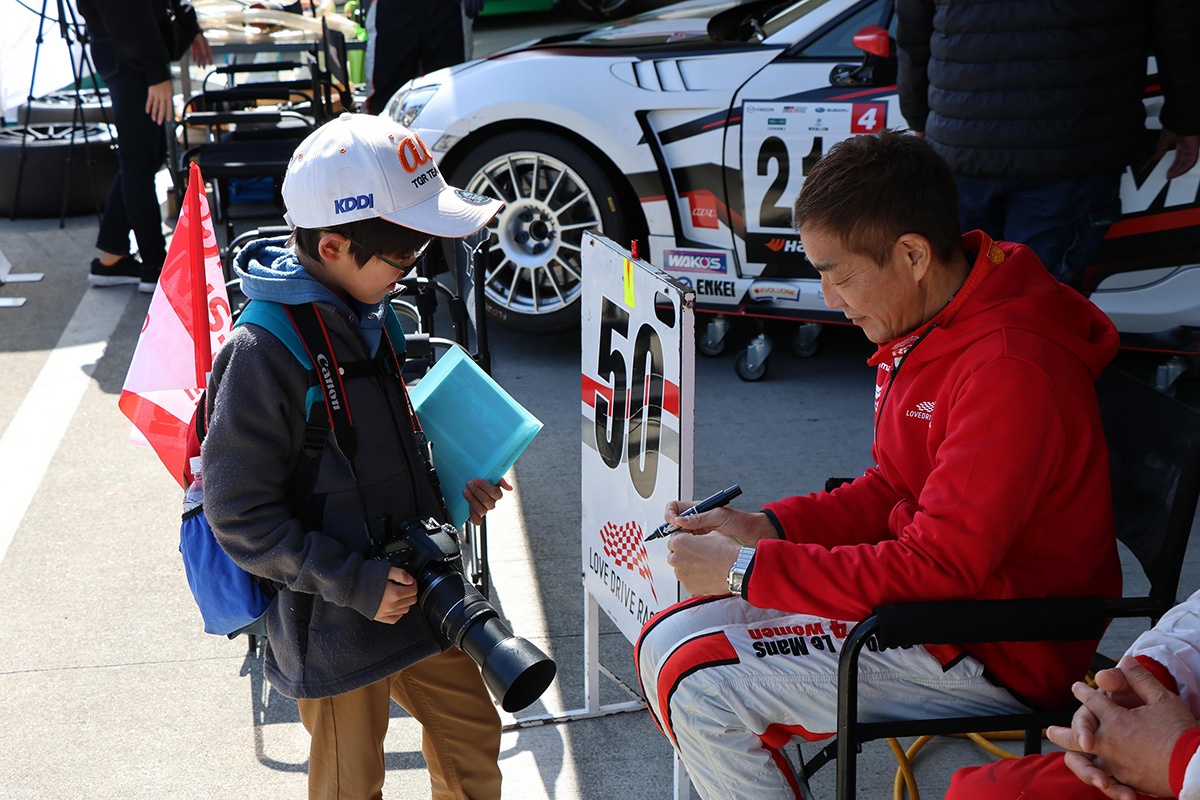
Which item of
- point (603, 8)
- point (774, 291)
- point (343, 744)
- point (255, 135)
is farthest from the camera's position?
point (603, 8)

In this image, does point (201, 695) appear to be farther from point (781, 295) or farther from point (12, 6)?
point (12, 6)

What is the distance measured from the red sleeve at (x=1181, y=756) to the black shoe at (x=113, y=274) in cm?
619

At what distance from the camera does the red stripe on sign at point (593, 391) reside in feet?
8.04

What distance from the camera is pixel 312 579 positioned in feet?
5.76

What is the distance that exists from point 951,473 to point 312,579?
3.45 feet

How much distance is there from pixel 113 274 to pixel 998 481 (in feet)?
19.4

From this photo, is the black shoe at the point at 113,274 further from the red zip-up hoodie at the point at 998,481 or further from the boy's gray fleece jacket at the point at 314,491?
the red zip-up hoodie at the point at 998,481

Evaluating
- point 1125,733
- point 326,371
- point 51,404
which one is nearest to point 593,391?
point 326,371

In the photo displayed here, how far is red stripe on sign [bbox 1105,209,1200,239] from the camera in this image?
415cm

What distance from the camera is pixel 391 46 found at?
6.43m

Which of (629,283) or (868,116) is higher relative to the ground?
(868,116)

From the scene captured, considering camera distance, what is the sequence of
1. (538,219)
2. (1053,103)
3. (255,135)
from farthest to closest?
1. (255,135)
2. (538,219)
3. (1053,103)

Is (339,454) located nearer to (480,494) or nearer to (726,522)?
(480,494)

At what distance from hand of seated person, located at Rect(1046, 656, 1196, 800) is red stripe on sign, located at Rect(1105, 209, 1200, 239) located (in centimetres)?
303
